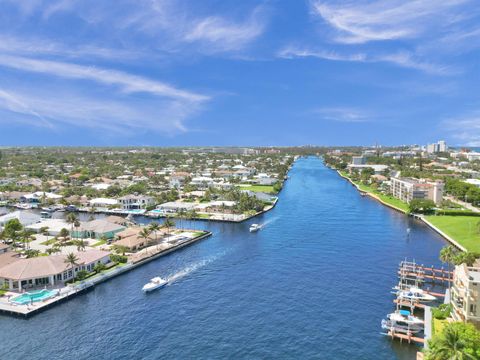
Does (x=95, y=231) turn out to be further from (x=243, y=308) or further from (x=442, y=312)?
(x=442, y=312)

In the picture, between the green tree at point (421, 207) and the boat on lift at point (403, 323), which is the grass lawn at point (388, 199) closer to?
the green tree at point (421, 207)

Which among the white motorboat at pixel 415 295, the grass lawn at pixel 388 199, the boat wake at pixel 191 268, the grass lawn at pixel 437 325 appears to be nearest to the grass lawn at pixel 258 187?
the grass lawn at pixel 388 199

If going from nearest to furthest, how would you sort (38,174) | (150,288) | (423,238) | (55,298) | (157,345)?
(157,345), (55,298), (150,288), (423,238), (38,174)

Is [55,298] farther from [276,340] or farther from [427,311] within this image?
[427,311]

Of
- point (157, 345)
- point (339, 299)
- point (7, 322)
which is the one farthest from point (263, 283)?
point (7, 322)

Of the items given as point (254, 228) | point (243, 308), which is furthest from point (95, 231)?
point (243, 308)
